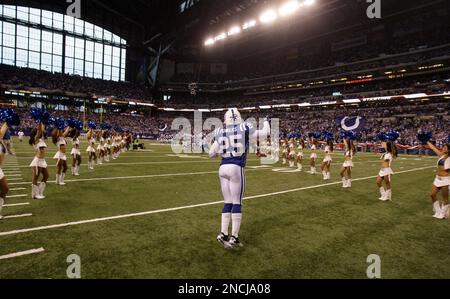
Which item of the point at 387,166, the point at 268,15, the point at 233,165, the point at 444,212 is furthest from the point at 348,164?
the point at 268,15

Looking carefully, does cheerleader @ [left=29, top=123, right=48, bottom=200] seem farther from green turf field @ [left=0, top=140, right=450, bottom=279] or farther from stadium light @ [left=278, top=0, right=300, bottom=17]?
stadium light @ [left=278, top=0, right=300, bottom=17]

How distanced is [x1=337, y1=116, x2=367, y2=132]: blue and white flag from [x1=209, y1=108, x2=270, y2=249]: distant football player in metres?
41.7

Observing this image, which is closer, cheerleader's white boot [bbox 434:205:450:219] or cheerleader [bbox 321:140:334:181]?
cheerleader's white boot [bbox 434:205:450:219]

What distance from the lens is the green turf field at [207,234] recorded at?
3.68 m

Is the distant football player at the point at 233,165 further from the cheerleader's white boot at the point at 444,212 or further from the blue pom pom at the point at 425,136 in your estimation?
the cheerleader's white boot at the point at 444,212

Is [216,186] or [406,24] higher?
[406,24]

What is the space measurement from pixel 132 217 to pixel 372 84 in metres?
53.5

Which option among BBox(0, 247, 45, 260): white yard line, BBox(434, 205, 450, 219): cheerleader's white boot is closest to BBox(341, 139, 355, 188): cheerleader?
BBox(434, 205, 450, 219): cheerleader's white boot

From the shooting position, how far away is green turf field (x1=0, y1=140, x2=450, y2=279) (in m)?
3.68

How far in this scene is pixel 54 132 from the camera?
8.45 meters

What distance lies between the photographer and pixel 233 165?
442 cm

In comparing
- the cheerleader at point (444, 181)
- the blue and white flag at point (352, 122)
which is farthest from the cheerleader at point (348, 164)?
the blue and white flag at point (352, 122)
